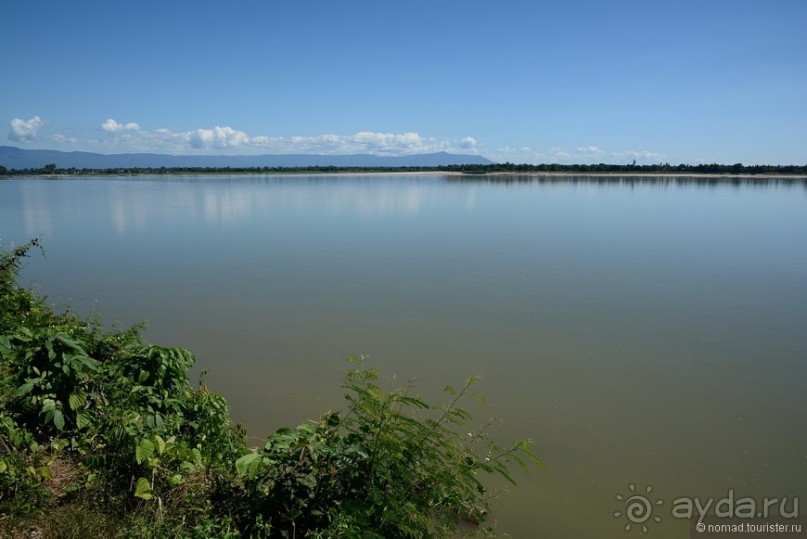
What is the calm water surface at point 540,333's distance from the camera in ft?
14.9

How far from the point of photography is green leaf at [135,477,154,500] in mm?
2814

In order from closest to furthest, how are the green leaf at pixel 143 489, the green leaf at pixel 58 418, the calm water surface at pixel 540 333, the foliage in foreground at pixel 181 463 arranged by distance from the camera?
the foliage in foreground at pixel 181 463, the green leaf at pixel 143 489, the green leaf at pixel 58 418, the calm water surface at pixel 540 333

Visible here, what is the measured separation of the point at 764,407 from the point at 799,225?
21.0 metres

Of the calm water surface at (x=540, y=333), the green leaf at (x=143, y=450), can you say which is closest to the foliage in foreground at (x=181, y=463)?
the green leaf at (x=143, y=450)

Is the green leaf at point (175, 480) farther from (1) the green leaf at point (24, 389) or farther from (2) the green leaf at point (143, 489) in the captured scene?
(1) the green leaf at point (24, 389)

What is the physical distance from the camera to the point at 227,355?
6848 millimetres

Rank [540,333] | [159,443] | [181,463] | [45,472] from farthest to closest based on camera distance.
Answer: [540,333]
[181,463]
[159,443]
[45,472]

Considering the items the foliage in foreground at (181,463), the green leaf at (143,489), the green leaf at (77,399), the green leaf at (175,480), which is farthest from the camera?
the green leaf at (77,399)

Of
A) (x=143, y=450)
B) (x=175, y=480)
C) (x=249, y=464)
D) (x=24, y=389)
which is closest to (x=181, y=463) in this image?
(x=175, y=480)

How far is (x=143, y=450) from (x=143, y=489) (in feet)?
0.70

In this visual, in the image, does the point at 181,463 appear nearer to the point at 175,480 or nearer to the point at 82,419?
the point at 175,480

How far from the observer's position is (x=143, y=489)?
2.85 meters

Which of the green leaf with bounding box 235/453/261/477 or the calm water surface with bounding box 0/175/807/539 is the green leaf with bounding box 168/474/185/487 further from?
the calm water surface with bounding box 0/175/807/539

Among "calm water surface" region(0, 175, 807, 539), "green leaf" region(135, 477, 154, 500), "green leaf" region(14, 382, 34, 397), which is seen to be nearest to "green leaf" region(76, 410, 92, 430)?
"green leaf" region(14, 382, 34, 397)
